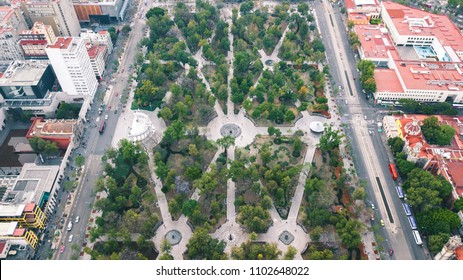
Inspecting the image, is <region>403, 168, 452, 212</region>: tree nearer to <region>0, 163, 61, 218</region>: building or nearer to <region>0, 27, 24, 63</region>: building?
<region>0, 163, 61, 218</region>: building

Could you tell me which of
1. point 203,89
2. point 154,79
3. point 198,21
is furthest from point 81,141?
point 198,21

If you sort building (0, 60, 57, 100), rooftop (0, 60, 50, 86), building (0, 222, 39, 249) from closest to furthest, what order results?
building (0, 222, 39, 249), building (0, 60, 57, 100), rooftop (0, 60, 50, 86)

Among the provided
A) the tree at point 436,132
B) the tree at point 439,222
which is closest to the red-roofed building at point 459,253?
the tree at point 439,222

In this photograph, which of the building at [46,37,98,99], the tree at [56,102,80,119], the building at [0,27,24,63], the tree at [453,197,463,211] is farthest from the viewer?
the building at [0,27,24,63]

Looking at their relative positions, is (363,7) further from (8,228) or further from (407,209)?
(8,228)

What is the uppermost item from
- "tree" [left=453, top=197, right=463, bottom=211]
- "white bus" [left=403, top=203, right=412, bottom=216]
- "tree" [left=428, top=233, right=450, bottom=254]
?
"white bus" [left=403, top=203, right=412, bottom=216]

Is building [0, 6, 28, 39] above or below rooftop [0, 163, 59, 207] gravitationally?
above

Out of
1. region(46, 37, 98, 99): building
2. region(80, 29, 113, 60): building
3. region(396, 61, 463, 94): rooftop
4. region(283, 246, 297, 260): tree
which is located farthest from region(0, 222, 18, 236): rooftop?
region(396, 61, 463, 94): rooftop
